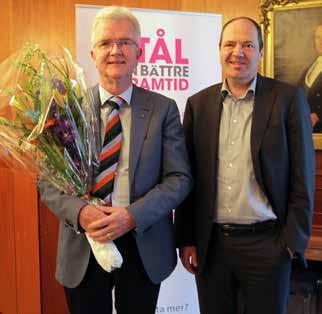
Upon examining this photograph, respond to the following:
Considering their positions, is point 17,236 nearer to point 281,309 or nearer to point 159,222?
point 159,222

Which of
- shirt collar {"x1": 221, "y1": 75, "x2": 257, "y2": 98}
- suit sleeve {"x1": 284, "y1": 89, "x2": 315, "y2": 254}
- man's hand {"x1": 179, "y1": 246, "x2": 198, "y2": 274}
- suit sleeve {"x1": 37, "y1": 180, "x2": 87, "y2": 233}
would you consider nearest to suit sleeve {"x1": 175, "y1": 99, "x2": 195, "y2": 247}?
man's hand {"x1": 179, "y1": 246, "x2": 198, "y2": 274}

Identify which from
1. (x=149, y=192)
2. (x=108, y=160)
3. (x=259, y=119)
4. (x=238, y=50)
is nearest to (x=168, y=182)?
(x=149, y=192)

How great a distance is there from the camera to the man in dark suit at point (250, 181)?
1621mm

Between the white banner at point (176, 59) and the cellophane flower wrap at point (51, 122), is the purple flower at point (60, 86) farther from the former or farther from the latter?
the white banner at point (176, 59)

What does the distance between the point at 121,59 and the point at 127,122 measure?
0.22 meters

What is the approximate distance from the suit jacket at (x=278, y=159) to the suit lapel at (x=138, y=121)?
1.00ft

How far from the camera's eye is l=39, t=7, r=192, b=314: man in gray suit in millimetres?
1479

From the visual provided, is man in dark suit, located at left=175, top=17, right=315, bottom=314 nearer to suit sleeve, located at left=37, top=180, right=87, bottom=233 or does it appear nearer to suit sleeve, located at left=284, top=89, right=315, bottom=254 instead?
suit sleeve, located at left=284, top=89, right=315, bottom=254

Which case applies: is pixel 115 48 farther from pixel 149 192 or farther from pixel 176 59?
pixel 176 59

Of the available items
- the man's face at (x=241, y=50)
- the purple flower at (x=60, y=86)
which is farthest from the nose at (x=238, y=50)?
the purple flower at (x=60, y=86)

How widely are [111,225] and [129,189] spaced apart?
0.49ft

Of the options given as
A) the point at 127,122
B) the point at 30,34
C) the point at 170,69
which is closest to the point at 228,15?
the point at 170,69

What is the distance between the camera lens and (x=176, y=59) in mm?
2578

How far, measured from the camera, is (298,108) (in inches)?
63.9
